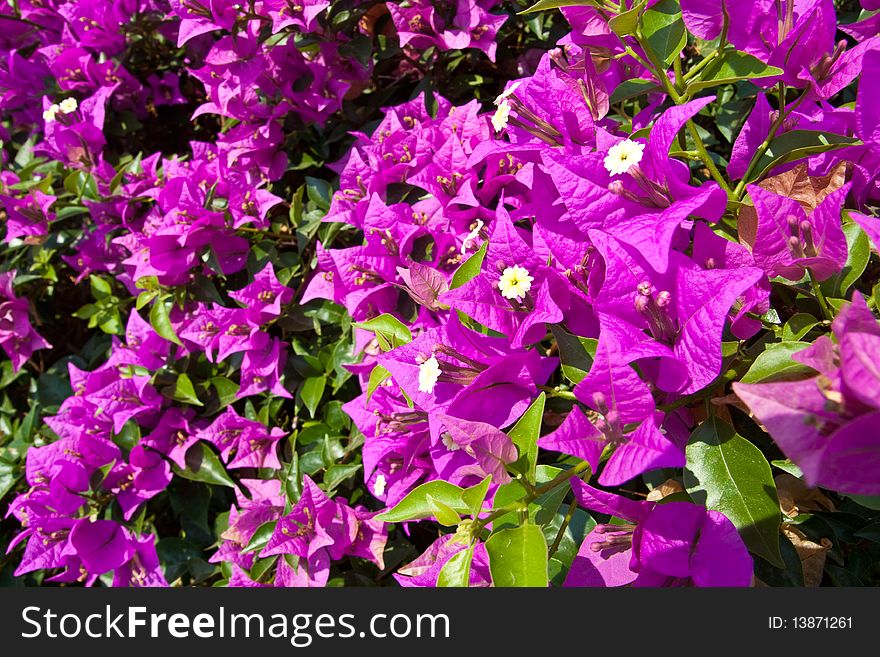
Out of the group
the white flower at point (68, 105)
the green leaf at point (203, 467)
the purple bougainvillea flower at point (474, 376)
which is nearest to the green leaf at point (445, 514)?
the purple bougainvillea flower at point (474, 376)

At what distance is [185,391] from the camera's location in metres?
1.56

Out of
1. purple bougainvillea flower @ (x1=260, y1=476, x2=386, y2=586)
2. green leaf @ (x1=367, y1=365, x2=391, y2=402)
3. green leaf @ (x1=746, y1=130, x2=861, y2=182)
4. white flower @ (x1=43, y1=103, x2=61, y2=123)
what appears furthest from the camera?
white flower @ (x1=43, y1=103, x2=61, y2=123)

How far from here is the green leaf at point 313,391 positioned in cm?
147

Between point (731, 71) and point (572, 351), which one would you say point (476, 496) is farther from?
point (731, 71)

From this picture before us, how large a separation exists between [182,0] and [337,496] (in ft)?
3.60

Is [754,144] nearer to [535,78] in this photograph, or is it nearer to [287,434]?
[535,78]

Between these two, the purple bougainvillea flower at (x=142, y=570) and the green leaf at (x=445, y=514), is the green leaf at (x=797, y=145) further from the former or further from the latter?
the purple bougainvillea flower at (x=142, y=570)

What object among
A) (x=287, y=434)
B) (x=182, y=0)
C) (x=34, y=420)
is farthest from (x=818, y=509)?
(x=34, y=420)

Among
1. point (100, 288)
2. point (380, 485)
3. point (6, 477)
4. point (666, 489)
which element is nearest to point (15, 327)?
point (100, 288)

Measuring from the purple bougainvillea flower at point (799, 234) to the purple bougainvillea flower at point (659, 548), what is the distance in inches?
11.9

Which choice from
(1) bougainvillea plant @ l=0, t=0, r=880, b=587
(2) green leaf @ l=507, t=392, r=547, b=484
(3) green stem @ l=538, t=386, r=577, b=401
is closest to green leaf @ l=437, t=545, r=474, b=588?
(1) bougainvillea plant @ l=0, t=0, r=880, b=587

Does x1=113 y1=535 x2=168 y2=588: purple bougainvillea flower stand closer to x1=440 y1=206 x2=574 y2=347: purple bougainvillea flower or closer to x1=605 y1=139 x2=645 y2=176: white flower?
x1=440 y1=206 x2=574 y2=347: purple bougainvillea flower

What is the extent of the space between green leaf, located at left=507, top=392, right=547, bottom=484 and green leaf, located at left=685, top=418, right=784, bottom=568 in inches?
7.3

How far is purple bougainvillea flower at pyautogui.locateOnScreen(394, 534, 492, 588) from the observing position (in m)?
0.85
